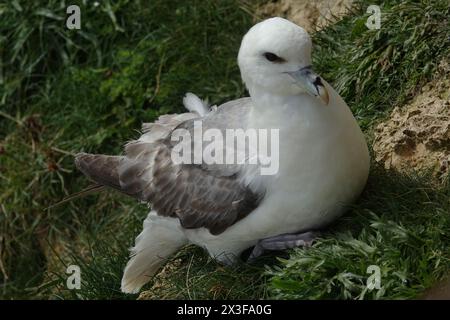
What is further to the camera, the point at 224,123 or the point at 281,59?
the point at 224,123

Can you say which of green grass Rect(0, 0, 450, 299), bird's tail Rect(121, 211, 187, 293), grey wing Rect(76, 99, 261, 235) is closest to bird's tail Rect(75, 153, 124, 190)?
grey wing Rect(76, 99, 261, 235)

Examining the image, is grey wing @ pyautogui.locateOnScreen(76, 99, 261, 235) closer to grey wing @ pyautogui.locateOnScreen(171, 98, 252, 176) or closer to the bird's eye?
grey wing @ pyautogui.locateOnScreen(171, 98, 252, 176)

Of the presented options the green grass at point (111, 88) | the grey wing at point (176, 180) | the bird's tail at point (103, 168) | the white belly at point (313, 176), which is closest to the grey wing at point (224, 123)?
the grey wing at point (176, 180)

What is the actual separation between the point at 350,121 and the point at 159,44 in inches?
96.0

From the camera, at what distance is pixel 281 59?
3.67 m

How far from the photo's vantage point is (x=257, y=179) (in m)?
3.77

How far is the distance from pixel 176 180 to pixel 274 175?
1.93ft

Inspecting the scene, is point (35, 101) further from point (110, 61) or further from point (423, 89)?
point (423, 89)

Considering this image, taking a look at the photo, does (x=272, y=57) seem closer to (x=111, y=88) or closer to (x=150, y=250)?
(x=150, y=250)

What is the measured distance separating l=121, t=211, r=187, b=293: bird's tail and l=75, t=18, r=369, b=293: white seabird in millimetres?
25

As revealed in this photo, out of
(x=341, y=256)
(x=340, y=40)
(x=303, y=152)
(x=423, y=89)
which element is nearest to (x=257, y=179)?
(x=303, y=152)

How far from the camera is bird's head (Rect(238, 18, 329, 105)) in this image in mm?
3631

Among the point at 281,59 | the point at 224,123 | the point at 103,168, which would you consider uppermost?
the point at 281,59

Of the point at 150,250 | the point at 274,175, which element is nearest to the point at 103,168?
the point at 150,250
